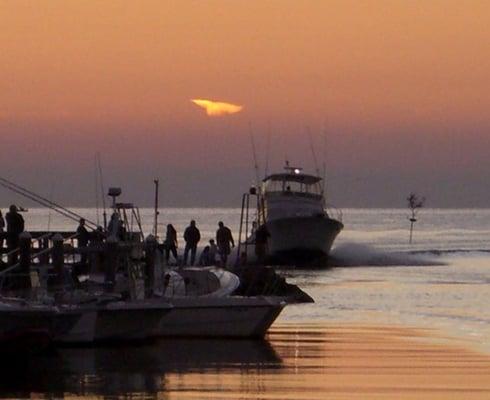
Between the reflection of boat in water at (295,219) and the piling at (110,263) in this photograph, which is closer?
the piling at (110,263)

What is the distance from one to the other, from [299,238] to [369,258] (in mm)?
12503

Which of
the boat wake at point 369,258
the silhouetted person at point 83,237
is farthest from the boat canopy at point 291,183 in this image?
the silhouetted person at point 83,237

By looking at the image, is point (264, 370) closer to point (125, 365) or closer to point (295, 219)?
point (125, 365)

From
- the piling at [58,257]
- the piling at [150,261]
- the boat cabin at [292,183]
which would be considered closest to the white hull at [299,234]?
the boat cabin at [292,183]

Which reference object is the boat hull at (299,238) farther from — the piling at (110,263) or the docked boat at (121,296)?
the piling at (110,263)

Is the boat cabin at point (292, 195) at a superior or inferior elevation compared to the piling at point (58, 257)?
superior

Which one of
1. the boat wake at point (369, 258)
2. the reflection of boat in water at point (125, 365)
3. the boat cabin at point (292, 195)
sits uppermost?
the boat cabin at point (292, 195)

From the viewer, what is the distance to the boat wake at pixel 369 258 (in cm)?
8125

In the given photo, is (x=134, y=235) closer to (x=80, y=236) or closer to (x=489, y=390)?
(x=80, y=236)

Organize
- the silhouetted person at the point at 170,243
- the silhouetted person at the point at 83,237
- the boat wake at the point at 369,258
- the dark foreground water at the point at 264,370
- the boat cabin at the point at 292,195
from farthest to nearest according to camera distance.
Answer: the boat wake at the point at 369,258 < the boat cabin at the point at 292,195 < the silhouetted person at the point at 170,243 < the silhouetted person at the point at 83,237 < the dark foreground water at the point at 264,370

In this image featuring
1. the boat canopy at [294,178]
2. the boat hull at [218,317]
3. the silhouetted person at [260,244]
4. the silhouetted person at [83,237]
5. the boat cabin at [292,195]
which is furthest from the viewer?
the boat canopy at [294,178]

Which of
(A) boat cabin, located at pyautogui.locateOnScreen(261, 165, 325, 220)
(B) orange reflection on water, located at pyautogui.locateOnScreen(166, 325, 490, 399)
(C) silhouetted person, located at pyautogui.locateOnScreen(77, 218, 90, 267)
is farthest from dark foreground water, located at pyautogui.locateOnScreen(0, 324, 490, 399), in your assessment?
(A) boat cabin, located at pyautogui.locateOnScreen(261, 165, 325, 220)

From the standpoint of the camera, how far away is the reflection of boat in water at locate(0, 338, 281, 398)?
2830 centimetres

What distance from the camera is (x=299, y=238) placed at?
73875 mm
